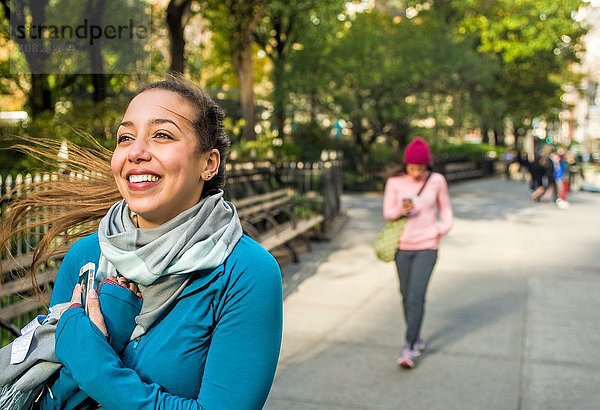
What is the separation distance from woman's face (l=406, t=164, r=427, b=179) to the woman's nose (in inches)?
193

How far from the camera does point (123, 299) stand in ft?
6.39

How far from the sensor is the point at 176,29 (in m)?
14.1

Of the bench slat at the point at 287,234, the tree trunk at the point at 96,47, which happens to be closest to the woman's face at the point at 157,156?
the bench slat at the point at 287,234

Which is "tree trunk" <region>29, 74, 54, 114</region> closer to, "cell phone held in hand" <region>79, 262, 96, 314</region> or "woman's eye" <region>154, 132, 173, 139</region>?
"cell phone held in hand" <region>79, 262, 96, 314</region>

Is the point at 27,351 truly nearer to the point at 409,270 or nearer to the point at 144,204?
the point at 144,204

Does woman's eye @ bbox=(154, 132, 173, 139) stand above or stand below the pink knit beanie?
above

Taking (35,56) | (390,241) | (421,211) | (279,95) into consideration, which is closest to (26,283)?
(390,241)

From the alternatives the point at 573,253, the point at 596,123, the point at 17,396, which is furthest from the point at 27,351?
the point at 596,123

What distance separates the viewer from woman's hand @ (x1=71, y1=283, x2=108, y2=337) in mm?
1900

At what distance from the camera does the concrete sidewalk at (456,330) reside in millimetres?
5844

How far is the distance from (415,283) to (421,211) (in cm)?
58

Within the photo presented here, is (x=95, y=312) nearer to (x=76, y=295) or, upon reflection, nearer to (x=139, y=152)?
(x=76, y=295)

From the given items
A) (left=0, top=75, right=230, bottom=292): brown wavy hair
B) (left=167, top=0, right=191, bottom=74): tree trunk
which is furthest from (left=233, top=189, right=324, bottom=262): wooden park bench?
(left=0, top=75, right=230, bottom=292): brown wavy hair

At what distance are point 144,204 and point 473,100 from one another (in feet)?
111
